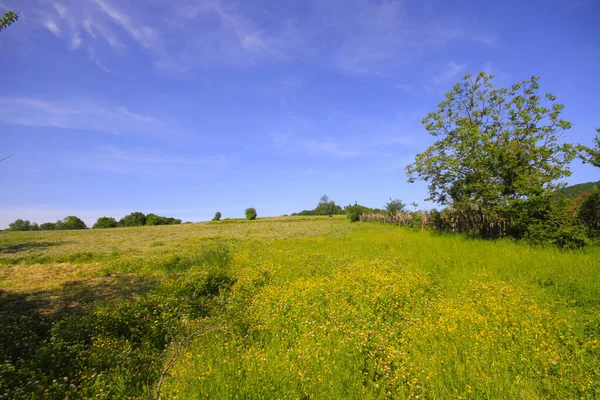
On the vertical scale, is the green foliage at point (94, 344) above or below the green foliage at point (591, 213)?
below

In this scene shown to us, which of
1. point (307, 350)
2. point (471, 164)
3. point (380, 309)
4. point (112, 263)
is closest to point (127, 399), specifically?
point (307, 350)

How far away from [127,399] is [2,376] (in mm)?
2213

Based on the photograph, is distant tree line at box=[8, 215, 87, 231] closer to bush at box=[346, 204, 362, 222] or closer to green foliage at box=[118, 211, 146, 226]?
green foliage at box=[118, 211, 146, 226]

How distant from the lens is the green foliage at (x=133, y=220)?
87.0 meters

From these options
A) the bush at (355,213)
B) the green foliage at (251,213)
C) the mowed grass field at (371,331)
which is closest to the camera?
the mowed grass field at (371,331)

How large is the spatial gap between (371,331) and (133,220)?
98753 mm

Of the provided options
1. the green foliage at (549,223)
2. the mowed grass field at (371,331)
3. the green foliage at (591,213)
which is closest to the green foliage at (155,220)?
the mowed grass field at (371,331)

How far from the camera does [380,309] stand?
25.0 feet

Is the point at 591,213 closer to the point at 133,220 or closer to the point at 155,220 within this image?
the point at 155,220

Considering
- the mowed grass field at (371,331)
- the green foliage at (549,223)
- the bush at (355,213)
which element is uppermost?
the bush at (355,213)

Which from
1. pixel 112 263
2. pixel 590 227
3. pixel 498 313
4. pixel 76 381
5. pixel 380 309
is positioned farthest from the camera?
pixel 112 263

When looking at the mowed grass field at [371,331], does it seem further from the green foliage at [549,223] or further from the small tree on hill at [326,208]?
the small tree on hill at [326,208]

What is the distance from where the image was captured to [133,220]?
3442 inches

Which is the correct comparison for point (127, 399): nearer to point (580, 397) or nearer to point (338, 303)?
point (338, 303)
